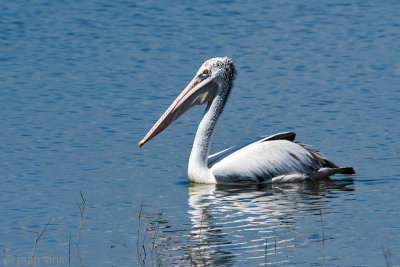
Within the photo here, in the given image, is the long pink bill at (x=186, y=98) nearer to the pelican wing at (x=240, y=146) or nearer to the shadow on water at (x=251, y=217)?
the pelican wing at (x=240, y=146)

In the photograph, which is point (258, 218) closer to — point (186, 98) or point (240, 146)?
point (240, 146)

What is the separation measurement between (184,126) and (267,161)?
225 centimetres

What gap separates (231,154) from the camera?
29.0 ft

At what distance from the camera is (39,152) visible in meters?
9.49

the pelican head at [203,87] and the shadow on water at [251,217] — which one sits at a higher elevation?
the pelican head at [203,87]

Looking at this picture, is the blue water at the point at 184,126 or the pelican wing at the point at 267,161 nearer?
A: the blue water at the point at 184,126

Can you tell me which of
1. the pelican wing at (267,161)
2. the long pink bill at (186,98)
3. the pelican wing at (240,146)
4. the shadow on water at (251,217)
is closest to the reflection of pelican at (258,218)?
the shadow on water at (251,217)

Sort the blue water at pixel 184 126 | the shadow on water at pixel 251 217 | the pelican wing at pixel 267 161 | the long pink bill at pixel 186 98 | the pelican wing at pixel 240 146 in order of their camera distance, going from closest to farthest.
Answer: the shadow on water at pixel 251 217
the blue water at pixel 184 126
the pelican wing at pixel 267 161
the pelican wing at pixel 240 146
the long pink bill at pixel 186 98

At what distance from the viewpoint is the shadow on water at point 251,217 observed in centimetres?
636

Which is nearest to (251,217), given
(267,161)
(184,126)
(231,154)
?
(267,161)

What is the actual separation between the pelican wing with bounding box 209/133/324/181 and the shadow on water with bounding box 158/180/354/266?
120 millimetres

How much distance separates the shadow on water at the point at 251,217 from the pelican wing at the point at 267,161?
0.12m

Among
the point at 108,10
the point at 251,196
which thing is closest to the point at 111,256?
the point at 251,196

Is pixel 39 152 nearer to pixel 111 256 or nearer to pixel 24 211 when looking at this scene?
pixel 24 211
